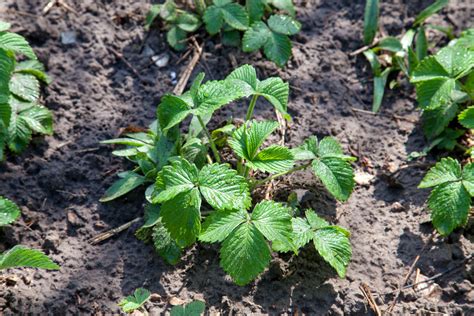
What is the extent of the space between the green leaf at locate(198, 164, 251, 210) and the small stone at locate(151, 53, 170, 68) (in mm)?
1156

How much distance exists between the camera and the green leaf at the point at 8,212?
2586 mm

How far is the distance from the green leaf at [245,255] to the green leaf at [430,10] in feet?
6.15

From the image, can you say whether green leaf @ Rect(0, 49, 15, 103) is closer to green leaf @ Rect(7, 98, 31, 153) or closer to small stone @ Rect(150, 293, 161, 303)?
green leaf @ Rect(7, 98, 31, 153)

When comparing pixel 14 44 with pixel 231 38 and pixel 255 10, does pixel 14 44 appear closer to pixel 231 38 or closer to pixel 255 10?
pixel 231 38

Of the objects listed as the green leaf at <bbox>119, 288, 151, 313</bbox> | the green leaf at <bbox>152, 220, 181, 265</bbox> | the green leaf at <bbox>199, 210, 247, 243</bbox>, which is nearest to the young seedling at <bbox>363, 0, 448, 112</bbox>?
the green leaf at <bbox>199, 210, 247, 243</bbox>

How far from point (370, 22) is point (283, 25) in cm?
57

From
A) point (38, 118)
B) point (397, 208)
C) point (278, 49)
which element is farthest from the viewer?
point (278, 49)

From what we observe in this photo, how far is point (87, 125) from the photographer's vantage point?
311cm

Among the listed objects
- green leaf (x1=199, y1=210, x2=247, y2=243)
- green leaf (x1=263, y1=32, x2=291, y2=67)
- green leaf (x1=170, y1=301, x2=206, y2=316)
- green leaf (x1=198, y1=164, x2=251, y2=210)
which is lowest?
green leaf (x1=170, y1=301, x2=206, y2=316)

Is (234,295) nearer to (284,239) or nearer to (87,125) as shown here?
(284,239)

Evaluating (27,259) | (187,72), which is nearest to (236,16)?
(187,72)

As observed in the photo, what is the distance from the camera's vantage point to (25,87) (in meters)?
3.04

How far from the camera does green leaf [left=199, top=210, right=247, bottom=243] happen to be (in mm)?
2340

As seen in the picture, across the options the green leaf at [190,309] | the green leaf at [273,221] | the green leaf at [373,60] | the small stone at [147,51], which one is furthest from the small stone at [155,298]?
the green leaf at [373,60]
